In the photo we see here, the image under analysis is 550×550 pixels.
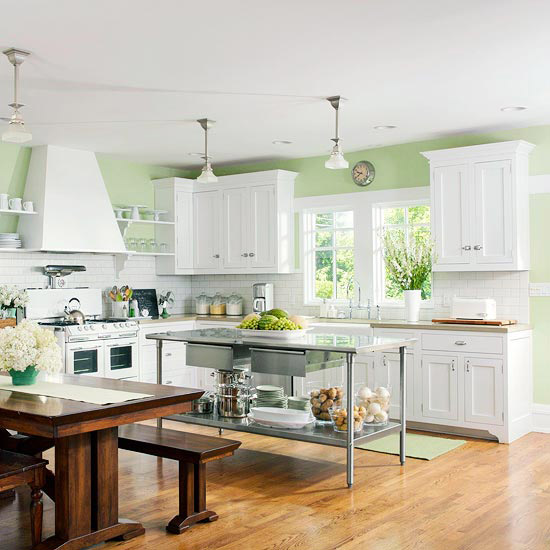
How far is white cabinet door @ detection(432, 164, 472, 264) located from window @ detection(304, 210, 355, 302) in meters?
1.30

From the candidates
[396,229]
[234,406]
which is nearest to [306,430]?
[234,406]

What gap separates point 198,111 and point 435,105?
1.93 m

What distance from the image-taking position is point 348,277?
7.98m

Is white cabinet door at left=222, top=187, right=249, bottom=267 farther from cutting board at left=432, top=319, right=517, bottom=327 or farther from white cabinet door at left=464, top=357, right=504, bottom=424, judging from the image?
white cabinet door at left=464, top=357, right=504, bottom=424

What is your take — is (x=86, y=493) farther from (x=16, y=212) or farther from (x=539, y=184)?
(x=539, y=184)

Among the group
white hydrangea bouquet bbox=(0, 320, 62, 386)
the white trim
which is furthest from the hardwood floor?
the white trim

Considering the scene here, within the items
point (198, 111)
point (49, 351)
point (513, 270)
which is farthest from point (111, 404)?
point (513, 270)

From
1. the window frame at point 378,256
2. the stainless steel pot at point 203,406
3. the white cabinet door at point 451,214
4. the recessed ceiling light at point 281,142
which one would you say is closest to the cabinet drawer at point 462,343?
the white cabinet door at point 451,214

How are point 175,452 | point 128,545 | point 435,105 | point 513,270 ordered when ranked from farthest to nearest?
point 513,270 < point 435,105 < point 175,452 < point 128,545

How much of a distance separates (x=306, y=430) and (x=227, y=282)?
3.96 metres

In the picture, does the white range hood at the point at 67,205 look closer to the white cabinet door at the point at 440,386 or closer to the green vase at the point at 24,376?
the green vase at the point at 24,376

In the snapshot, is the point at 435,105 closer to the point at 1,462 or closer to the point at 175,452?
the point at 175,452

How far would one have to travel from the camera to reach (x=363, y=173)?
7.67 metres

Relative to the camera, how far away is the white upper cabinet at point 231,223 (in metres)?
8.10
